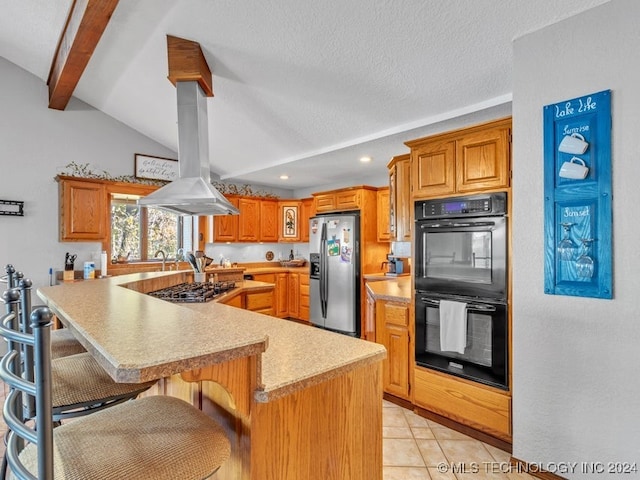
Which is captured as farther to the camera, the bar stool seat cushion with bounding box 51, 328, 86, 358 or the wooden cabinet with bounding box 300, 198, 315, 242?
the wooden cabinet with bounding box 300, 198, 315, 242

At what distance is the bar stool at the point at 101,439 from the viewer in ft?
2.04

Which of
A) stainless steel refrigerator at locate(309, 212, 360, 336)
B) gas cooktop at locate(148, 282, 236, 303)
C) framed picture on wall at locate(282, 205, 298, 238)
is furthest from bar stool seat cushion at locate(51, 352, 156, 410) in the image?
framed picture on wall at locate(282, 205, 298, 238)

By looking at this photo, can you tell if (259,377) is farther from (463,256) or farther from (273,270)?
(273,270)

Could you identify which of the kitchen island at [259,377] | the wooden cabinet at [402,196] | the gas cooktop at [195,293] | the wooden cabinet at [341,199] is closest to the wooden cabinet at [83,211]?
the gas cooktop at [195,293]

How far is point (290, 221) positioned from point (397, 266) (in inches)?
89.5

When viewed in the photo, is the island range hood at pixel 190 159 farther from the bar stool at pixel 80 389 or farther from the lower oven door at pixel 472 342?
the lower oven door at pixel 472 342

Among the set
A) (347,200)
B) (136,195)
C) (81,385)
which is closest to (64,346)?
(81,385)

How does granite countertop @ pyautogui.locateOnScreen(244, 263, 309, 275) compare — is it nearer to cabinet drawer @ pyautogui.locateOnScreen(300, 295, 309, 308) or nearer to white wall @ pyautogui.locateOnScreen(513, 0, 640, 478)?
cabinet drawer @ pyautogui.locateOnScreen(300, 295, 309, 308)

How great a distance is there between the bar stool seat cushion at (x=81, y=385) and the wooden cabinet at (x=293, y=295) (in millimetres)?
4414

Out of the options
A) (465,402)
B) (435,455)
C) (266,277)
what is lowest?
(435,455)

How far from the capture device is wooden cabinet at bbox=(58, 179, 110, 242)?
407 centimetres

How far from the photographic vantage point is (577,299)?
5.97 ft

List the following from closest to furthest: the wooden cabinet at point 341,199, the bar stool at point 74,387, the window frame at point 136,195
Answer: the bar stool at point 74,387 → the window frame at point 136,195 → the wooden cabinet at point 341,199

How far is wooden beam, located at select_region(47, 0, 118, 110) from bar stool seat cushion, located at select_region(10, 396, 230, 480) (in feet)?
8.58
